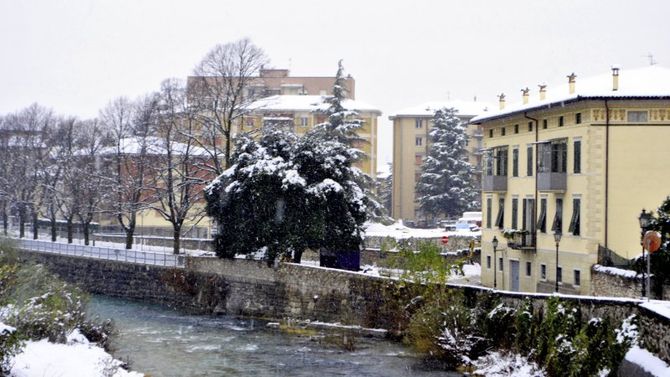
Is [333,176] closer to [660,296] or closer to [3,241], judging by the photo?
[3,241]

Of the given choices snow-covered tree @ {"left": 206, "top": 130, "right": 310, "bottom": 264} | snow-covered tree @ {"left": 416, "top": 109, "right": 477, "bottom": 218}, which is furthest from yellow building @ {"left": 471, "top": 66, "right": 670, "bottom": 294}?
snow-covered tree @ {"left": 416, "top": 109, "right": 477, "bottom": 218}

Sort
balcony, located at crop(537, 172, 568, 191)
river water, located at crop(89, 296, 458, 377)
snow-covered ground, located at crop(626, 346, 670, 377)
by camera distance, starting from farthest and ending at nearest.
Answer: balcony, located at crop(537, 172, 568, 191) → river water, located at crop(89, 296, 458, 377) → snow-covered ground, located at crop(626, 346, 670, 377)

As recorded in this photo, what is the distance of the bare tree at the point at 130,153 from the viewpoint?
59094 mm

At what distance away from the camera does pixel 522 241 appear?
41.6m

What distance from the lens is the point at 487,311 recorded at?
99.2 feet

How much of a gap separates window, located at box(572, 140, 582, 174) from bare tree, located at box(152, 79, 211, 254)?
71.1 feet

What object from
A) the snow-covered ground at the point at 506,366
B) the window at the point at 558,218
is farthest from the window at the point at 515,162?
the snow-covered ground at the point at 506,366

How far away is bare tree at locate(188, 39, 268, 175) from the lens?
53.4 meters

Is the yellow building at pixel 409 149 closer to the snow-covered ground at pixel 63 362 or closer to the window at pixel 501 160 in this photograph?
the window at pixel 501 160

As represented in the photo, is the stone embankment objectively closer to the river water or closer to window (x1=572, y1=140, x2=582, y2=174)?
the river water

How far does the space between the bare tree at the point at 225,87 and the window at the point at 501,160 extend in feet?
47.5

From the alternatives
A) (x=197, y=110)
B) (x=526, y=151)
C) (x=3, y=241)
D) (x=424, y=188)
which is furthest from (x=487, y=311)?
(x=424, y=188)

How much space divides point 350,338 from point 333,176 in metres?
11.1

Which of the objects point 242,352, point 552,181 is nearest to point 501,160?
point 552,181
